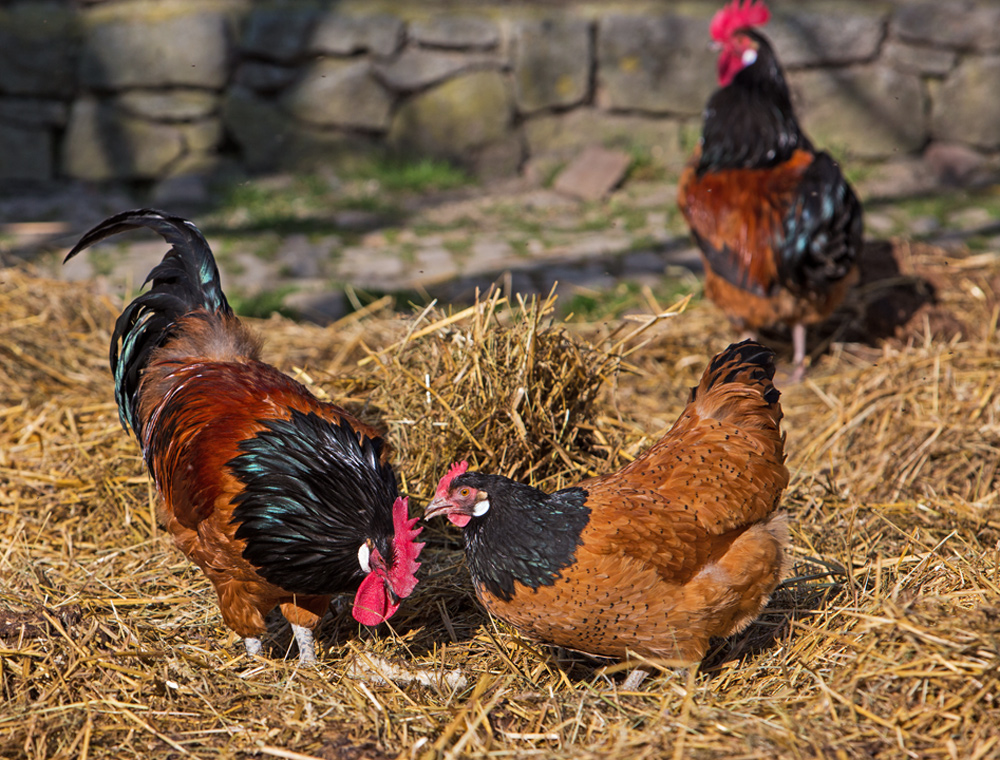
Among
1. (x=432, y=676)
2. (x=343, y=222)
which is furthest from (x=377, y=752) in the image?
(x=343, y=222)

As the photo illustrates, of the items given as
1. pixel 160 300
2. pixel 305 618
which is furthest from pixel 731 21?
pixel 305 618

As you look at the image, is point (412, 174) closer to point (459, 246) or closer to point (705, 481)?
point (459, 246)

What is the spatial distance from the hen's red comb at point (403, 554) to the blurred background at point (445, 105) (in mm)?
5303

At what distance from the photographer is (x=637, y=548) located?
2799 mm

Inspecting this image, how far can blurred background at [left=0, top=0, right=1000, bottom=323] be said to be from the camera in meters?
8.28

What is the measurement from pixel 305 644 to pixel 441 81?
6.67 meters

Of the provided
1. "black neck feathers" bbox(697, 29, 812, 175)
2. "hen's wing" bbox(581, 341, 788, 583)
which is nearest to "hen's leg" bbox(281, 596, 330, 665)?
"hen's wing" bbox(581, 341, 788, 583)

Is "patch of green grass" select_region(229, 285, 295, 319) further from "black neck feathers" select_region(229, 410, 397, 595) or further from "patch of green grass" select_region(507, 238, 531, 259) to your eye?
"black neck feathers" select_region(229, 410, 397, 595)

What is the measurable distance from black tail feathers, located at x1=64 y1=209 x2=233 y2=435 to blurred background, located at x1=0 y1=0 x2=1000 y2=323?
13.7ft

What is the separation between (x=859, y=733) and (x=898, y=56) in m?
7.83

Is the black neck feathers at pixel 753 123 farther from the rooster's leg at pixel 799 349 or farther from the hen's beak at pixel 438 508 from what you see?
the hen's beak at pixel 438 508

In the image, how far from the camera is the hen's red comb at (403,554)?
2822mm

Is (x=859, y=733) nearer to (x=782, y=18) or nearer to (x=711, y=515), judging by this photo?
(x=711, y=515)

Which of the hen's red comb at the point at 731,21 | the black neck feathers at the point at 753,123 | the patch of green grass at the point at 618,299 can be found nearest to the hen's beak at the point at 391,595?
the patch of green grass at the point at 618,299
